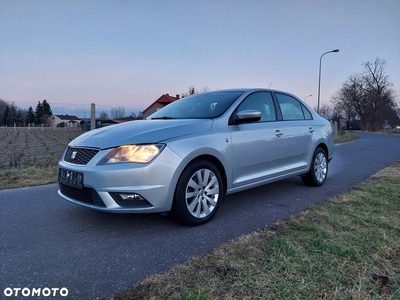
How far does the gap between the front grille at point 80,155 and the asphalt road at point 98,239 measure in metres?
0.75

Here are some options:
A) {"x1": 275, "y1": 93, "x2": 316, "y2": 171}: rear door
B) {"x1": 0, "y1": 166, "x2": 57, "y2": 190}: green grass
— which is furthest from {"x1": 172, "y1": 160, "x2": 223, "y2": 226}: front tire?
{"x1": 0, "y1": 166, "x2": 57, "y2": 190}: green grass

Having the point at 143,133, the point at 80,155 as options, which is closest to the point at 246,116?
the point at 143,133

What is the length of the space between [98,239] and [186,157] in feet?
4.03

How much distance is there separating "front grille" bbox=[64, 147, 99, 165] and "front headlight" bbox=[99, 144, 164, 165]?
0.65ft

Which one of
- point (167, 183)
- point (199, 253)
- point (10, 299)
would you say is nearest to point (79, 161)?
point (167, 183)

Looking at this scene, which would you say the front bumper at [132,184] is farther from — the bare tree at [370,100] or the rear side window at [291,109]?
the bare tree at [370,100]

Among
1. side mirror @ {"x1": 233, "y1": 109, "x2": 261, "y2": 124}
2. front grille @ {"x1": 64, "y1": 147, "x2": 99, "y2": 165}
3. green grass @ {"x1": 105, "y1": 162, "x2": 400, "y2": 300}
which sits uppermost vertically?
side mirror @ {"x1": 233, "y1": 109, "x2": 261, "y2": 124}

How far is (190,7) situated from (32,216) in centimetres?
1008

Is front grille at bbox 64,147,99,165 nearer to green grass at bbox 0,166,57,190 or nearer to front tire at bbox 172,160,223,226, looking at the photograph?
front tire at bbox 172,160,223,226

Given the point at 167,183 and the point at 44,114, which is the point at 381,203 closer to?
the point at 167,183

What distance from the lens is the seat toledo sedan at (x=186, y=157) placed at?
2.76 m

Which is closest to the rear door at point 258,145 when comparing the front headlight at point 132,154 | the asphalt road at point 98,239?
the asphalt road at point 98,239

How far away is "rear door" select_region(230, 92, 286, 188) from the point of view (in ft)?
11.7

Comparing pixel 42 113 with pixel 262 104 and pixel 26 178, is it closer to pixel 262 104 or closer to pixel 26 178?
pixel 26 178
